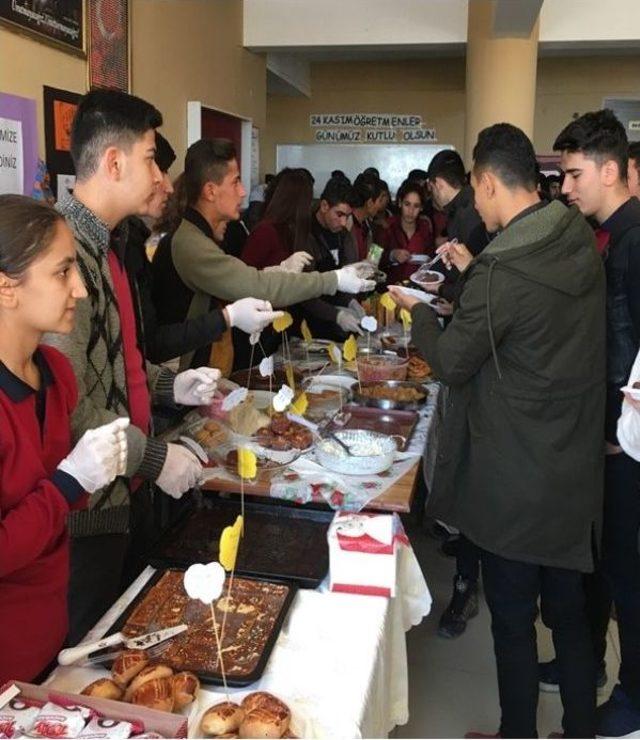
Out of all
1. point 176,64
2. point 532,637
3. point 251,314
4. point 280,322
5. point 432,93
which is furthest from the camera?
point 432,93

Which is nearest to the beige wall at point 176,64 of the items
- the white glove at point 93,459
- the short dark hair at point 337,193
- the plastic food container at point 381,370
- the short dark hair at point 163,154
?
the short dark hair at point 163,154

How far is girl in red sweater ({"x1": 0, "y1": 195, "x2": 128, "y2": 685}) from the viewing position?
1.00m

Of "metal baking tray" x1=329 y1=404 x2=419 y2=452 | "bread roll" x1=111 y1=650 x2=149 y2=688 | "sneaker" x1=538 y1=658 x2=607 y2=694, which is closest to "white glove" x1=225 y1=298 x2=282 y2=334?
"metal baking tray" x1=329 y1=404 x2=419 y2=452

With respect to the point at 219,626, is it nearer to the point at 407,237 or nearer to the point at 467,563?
the point at 467,563

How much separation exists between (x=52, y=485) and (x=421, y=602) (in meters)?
0.79

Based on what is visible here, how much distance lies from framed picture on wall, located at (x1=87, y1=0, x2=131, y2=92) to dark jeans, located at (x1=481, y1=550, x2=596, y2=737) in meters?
2.49

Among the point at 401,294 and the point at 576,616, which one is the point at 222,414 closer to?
the point at 401,294

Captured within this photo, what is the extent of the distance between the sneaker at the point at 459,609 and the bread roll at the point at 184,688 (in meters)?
1.53

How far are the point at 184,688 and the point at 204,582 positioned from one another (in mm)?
145

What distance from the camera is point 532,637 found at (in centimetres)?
164

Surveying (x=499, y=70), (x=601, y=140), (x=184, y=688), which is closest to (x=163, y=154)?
(x=601, y=140)

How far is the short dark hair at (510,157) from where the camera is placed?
5.14ft

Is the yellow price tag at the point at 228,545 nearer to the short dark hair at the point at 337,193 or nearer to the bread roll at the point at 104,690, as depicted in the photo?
the bread roll at the point at 104,690

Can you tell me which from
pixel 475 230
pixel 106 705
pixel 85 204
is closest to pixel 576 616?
pixel 106 705
